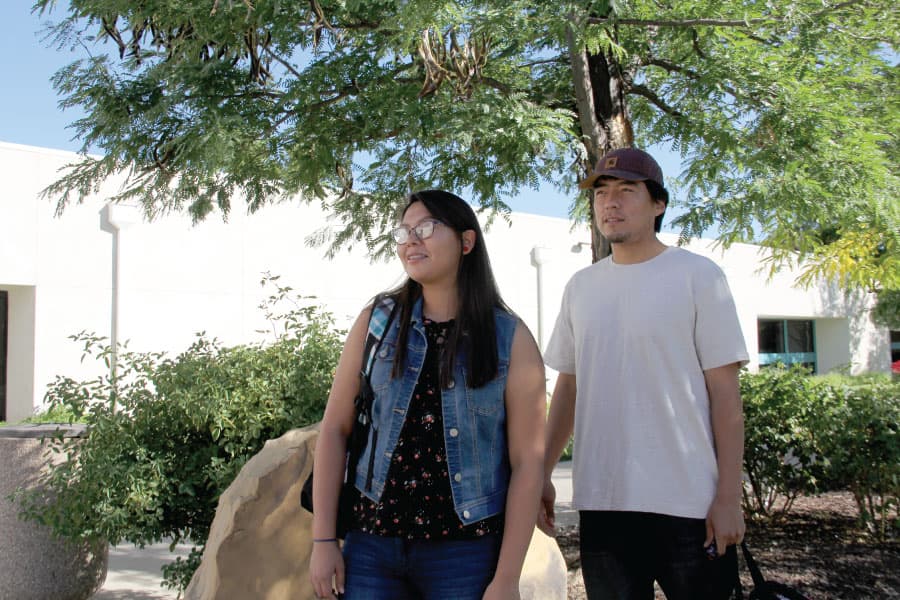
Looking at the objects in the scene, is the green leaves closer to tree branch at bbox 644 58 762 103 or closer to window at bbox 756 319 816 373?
tree branch at bbox 644 58 762 103

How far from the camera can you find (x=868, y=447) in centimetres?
544

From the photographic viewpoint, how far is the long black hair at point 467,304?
85.3 inches

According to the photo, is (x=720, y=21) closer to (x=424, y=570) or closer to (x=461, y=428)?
(x=461, y=428)

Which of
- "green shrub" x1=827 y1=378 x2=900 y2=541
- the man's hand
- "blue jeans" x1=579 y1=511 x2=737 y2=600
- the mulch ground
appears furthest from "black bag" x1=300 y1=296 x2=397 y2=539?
"green shrub" x1=827 y1=378 x2=900 y2=541

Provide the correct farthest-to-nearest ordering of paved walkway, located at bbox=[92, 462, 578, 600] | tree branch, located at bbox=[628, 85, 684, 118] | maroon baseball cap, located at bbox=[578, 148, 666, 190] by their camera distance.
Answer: tree branch, located at bbox=[628, 85, 684, 118] < paved walkway, located at bbox=[92, 462, 578, 600] < maroon baseball cap, located at bbox=[578, 148, 666, 190]

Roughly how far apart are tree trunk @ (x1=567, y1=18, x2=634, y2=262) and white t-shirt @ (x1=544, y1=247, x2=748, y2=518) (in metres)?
2.66

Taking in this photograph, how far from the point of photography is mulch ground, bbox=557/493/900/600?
4.95 m

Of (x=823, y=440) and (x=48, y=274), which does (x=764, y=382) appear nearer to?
(x=823, y=440)

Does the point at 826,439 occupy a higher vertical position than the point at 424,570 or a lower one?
lower

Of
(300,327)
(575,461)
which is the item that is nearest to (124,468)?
(300,327)

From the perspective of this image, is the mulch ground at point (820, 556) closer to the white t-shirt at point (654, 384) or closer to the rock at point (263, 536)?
the rock at point (263, 536)

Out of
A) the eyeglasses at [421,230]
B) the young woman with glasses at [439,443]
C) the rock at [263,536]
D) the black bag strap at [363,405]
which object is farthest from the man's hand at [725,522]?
the rock at [263,536]

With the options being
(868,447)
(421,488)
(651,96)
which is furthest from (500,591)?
(651,96)

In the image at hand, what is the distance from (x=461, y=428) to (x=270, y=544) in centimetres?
195
